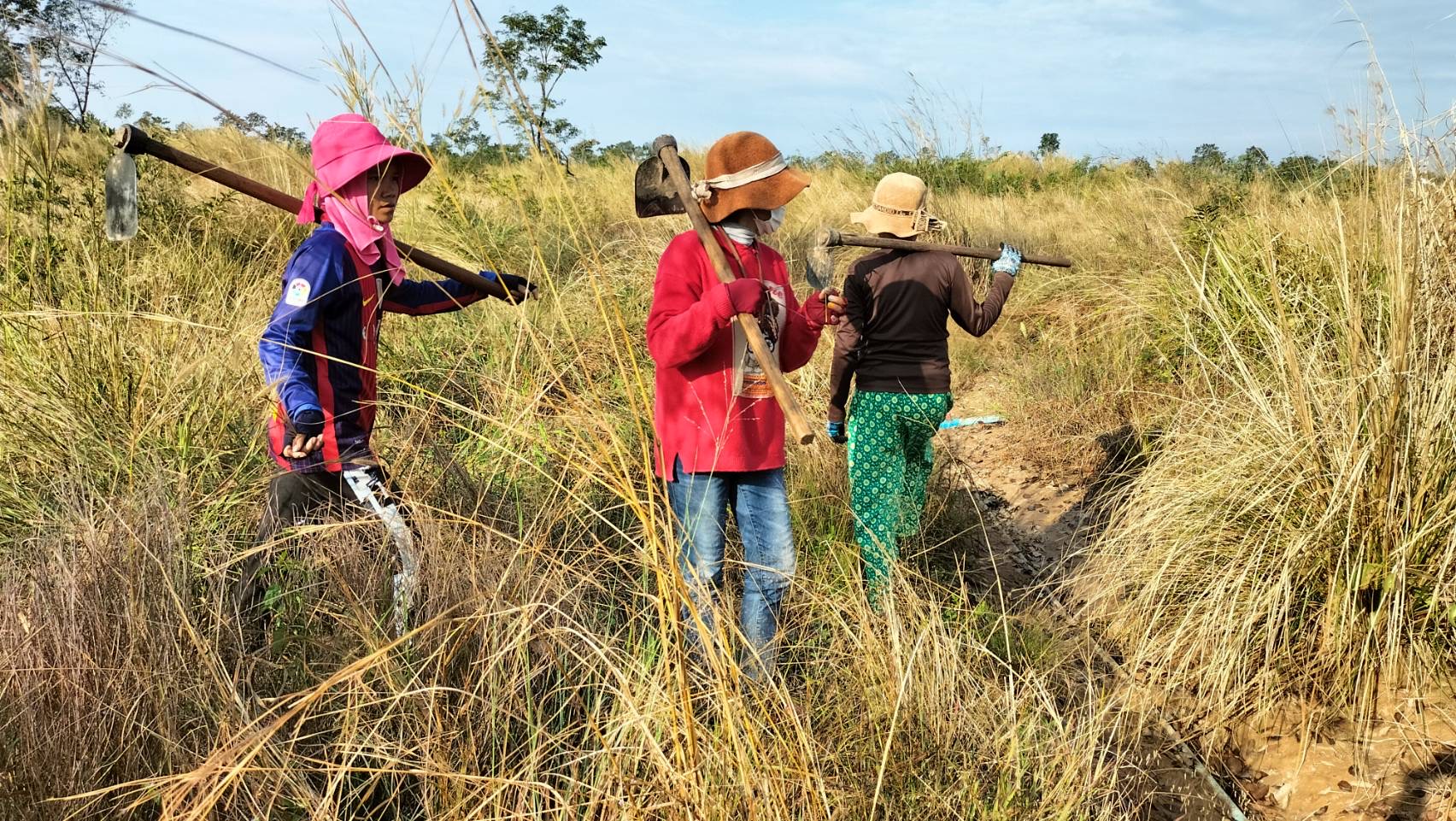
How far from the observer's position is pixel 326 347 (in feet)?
8.53

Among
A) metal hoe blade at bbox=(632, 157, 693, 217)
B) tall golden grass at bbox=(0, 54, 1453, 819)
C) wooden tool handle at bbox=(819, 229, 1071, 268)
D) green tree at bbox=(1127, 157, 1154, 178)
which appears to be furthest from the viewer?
green tree at bbox=(1127, 157, 1154, 178)

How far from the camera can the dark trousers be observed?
99.4 inches

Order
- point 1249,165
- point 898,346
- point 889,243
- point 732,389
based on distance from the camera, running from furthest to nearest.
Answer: point 1249,165 < point 898,346 < point 889,243 < point 732,389

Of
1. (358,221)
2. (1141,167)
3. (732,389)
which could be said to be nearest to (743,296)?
(732,389)

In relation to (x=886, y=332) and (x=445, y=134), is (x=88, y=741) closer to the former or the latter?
(x=445, y=134)

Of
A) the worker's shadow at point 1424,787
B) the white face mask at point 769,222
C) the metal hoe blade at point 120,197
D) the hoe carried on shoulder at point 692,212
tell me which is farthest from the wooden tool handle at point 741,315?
the worker's shadow at point 1424,787

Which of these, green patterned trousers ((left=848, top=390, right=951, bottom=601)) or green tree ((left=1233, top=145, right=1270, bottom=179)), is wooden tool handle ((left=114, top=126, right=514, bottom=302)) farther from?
green tree ((left=1233, top=145, right=1270, bottom=179))

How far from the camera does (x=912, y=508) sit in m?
3.77

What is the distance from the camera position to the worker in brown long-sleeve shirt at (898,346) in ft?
12.1

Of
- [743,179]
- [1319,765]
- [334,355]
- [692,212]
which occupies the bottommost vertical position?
[1319,765]

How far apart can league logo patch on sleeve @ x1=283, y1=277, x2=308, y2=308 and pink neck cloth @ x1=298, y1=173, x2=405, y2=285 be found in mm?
173

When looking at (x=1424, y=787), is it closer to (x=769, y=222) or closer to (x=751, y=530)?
(x=751, y=530)

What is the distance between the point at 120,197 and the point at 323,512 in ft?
3.03

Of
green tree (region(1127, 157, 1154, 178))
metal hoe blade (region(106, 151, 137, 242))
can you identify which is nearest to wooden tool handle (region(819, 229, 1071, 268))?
metal hoe blade (region(106, 151, 137, 242))
